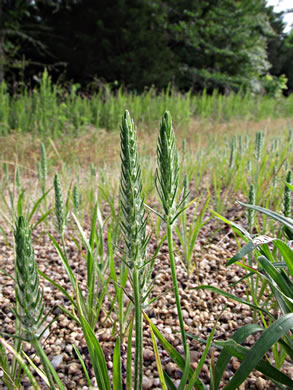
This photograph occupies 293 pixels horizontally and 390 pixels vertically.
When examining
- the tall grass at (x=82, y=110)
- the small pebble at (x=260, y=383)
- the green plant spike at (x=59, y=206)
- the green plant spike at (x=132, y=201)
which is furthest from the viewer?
the tall grass at (x=82, y=110)

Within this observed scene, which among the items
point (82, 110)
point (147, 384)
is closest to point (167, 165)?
point (147, 384)

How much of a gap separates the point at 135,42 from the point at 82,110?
582cm

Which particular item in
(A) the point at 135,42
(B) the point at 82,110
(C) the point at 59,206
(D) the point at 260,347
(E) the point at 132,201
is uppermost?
(A) the point at 135,42

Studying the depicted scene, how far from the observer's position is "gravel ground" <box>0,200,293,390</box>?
3.78 ft

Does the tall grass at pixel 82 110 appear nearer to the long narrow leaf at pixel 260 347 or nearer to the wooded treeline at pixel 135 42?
the wooded treeline at pixel 135 42

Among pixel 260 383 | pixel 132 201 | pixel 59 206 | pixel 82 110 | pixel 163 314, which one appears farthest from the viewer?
pixel 82 110

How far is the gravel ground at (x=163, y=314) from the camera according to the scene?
1153mm

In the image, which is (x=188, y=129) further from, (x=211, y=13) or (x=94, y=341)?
(x=211, y=13)

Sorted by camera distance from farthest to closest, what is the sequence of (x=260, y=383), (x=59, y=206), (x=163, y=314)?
(x=163, y=314), (x=59, y=206), (x=260, y=383)

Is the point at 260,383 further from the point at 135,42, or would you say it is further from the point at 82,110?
the point at 135,42

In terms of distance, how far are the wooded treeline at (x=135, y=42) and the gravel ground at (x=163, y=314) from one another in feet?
24.6

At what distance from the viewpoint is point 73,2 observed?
12.4 metres

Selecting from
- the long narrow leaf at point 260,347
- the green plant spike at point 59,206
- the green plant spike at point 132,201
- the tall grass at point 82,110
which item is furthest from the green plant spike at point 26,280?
the tall grass at point 82,110

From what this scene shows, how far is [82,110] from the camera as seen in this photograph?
6.74m
